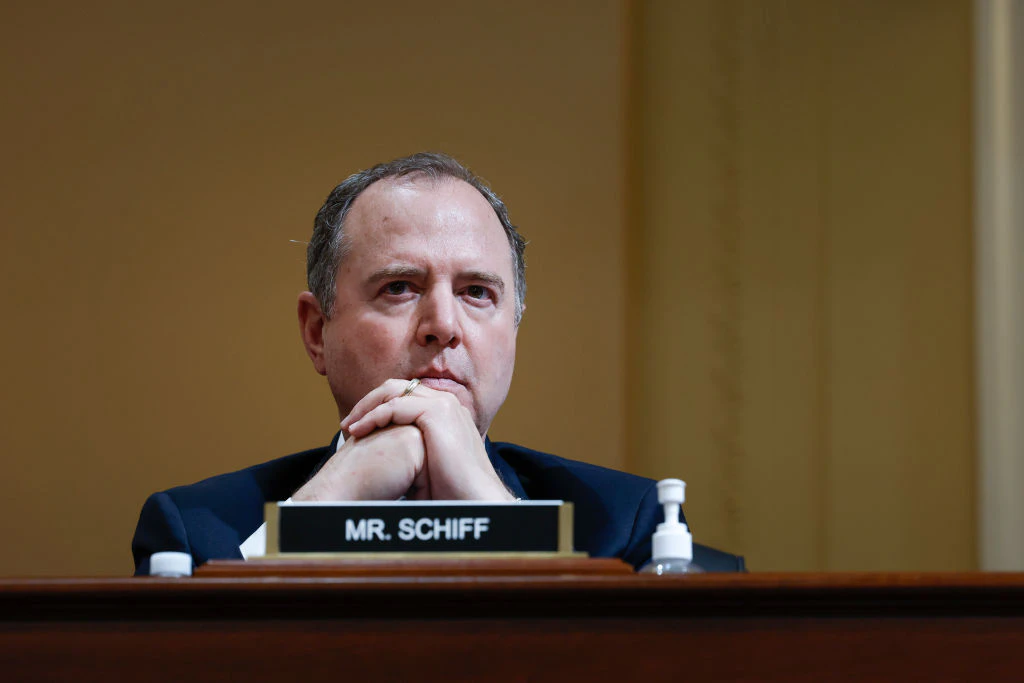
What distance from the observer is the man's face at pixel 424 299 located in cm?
166

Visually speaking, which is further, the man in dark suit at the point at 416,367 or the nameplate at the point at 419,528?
the man in dark suit at the point at 416,367

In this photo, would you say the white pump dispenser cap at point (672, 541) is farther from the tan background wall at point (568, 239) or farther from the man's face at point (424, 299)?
the tan background wall at point (568, 239)

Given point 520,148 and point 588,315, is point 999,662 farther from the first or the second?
point 520,148

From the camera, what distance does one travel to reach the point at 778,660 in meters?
0.77

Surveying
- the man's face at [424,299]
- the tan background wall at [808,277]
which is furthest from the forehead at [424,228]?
the tan background wall at [808,277]

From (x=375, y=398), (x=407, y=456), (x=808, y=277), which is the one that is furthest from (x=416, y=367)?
(x=808, y=277)

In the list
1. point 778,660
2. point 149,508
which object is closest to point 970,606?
point 778,660

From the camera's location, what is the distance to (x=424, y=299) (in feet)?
5.46

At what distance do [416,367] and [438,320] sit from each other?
0.26ft

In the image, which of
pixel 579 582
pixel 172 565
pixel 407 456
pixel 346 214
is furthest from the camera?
pixel 346 214

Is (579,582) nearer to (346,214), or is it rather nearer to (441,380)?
(441,380)

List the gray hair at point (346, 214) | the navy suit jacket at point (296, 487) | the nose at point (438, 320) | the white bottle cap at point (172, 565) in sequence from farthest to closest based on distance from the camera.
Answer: the gray hair at point (346, 214) → the nose at point (438, 320) → the navy suit jacket at point (296, 487) → the white bottle cap at point (172, 565)

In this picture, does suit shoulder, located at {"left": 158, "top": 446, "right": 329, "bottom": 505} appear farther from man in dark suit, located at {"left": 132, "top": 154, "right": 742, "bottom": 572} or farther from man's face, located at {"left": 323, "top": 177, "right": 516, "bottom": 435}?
man's face, located at {"left": 323, "top": 177, "right": 516, "bottom": 435}

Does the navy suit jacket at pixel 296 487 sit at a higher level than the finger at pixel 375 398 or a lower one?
lower
